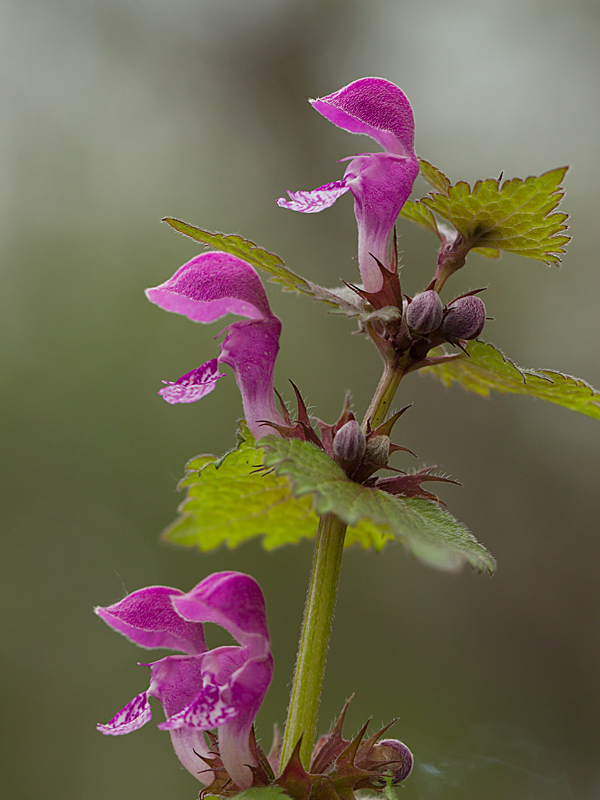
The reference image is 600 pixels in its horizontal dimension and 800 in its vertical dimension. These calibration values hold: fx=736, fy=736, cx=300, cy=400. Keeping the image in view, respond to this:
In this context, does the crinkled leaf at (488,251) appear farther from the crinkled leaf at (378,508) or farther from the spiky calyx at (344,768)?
the spiky calyx at (344,768)

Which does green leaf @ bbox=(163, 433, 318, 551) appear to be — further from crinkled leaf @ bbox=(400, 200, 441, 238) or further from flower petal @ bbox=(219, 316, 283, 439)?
crinkled leaf @ bbox=(400, 200, 441, 238)

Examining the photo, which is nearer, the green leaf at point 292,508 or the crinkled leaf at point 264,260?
the green leaf at point 292,508

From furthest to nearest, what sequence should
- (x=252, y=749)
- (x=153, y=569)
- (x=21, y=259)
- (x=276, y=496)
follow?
1. (x=21, y=259)
2. (x=153, y=569)
3. (x=276, y=496)
4. (x=252, y=749)

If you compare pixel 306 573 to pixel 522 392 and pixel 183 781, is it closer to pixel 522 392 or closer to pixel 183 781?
pixel 183 781

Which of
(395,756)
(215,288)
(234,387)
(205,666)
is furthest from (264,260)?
(234,387)

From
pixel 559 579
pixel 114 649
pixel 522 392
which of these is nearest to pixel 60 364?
pixel 114 649

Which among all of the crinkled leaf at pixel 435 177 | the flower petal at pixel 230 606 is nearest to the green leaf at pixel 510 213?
the crinkled leaf at pixel 435 177

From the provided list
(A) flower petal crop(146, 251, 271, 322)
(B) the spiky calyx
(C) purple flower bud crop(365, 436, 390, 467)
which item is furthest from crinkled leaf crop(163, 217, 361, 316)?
(B) the spiky calyx
